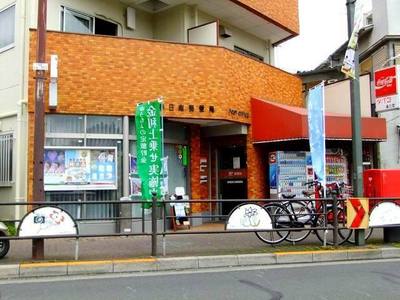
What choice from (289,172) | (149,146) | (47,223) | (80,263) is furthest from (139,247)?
(289,172)

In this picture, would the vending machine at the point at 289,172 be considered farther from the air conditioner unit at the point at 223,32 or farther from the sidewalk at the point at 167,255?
the air conditioner unit at the point at 223,32

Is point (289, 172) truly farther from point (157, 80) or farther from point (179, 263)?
point (179, 263)

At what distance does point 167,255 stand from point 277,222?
2599 mm

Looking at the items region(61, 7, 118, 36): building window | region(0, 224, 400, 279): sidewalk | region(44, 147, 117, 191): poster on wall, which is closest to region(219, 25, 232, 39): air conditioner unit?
region(61, 7, 118, 36): building window

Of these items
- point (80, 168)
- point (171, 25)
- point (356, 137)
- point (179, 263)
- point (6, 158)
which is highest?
point (171, 25)

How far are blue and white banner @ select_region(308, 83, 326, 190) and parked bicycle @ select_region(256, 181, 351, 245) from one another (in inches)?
38.5

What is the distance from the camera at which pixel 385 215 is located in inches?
447

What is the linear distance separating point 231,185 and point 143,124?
17.1ft

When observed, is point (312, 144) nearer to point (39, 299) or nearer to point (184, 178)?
point (184, 178)

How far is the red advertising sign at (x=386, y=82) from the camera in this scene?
17516 millimetres

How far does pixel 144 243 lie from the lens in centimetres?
1188

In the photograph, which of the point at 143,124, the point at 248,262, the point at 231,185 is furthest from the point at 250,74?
the point at 248,262

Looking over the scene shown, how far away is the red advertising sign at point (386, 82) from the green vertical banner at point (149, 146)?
28.3ft

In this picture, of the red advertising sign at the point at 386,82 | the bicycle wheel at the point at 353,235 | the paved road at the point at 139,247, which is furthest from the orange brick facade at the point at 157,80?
the bicycle wheel at the point at 353,235
